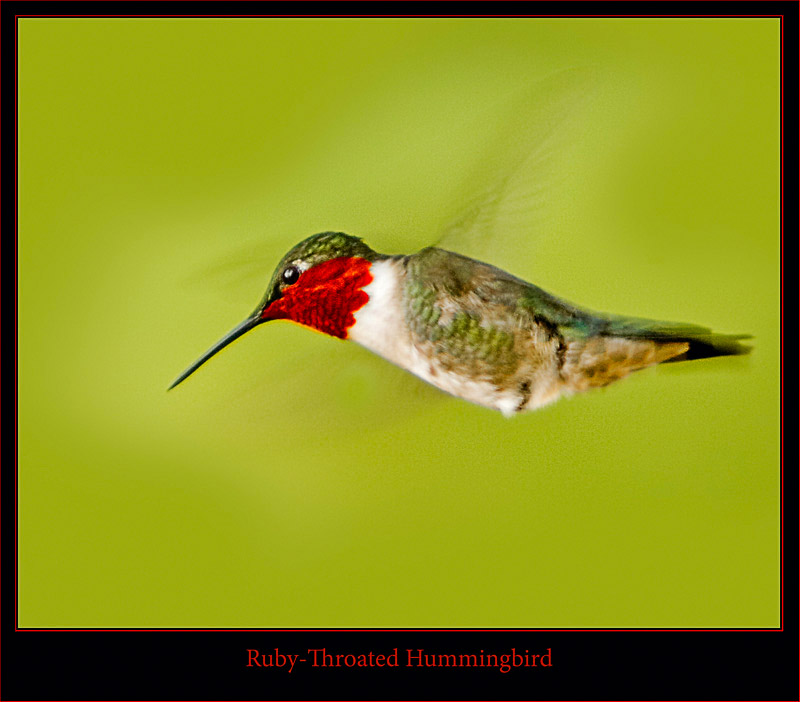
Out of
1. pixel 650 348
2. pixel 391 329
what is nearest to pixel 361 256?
pixel 391 329

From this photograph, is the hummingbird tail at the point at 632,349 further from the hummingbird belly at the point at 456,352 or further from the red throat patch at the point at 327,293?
the red throat patch at the point at 327,293

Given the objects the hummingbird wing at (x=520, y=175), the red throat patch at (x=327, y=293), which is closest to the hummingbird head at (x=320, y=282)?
the red throat patch at (x=327, y=293)

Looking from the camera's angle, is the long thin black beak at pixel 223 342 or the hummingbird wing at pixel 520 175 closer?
the hummingbird wing at pixel 520 175

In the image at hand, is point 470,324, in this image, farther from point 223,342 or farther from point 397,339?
point 223,342

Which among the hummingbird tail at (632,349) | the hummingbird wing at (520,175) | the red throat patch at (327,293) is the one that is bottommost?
the hummingbird tail at (632,349)

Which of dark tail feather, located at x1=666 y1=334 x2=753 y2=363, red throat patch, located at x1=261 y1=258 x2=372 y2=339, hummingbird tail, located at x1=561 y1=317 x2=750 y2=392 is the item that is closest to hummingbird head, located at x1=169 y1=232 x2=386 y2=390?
red throat patch, located at x1=261 y1=258 x2=372 y2=339

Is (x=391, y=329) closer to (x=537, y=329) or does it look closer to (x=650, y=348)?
(x=537, y=329)

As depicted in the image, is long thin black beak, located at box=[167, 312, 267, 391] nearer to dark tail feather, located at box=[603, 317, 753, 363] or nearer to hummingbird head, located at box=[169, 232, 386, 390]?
hummingbird head, located at box=[169, 232, 386, 390]
